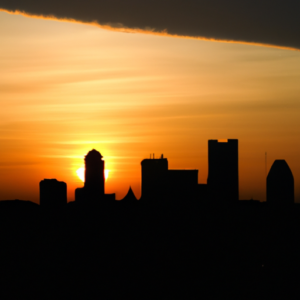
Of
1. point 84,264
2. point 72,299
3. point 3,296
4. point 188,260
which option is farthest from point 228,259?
point 3,296

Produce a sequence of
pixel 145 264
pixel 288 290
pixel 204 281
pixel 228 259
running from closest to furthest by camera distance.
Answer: pixel 288 290, pixel 204 281, pixel 145 264, pixel 228 259

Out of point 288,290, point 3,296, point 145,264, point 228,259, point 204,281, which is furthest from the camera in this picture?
point 228,259

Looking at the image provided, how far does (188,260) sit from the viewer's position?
188 m

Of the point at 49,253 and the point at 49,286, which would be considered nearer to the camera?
the point at 49,286

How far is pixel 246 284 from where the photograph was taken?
16050 centimetres

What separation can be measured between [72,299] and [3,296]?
17.3 metres

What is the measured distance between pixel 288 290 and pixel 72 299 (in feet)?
189

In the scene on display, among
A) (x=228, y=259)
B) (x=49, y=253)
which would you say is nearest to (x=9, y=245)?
(x=49, y=253)

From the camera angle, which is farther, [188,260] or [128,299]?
[188,260]

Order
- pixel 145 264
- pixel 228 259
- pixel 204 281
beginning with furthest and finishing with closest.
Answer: pixel 228 259 < pixel 145 264 < pixel 204 281

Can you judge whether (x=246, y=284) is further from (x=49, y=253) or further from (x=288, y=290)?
(x=49, y=253)

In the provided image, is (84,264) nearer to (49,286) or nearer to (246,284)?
(49,286)

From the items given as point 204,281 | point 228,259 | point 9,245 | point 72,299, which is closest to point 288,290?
point 204,281

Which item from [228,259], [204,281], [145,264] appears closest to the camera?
[204,281]
